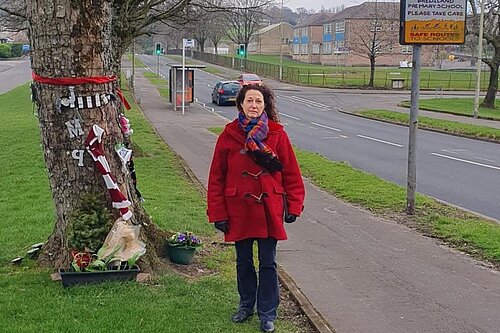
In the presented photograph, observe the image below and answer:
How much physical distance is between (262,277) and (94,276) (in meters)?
1.40

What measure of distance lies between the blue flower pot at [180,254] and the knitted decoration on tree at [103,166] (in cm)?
68

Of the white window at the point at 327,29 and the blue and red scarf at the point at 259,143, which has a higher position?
the white window at the point at 327,29

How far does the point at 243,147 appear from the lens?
4.94 meters

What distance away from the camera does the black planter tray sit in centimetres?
556

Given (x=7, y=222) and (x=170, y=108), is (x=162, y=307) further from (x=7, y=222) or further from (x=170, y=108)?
(x=170, y=108)

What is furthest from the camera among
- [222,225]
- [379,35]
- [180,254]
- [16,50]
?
[16,50]

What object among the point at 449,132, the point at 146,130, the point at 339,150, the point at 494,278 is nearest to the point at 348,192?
the point at 494,278

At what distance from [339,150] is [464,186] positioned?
6957 mm

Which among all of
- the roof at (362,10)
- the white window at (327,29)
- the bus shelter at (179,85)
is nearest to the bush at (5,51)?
the roof at (362,10)

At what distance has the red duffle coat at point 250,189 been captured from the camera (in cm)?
494

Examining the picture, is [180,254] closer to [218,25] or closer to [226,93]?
[226,93]

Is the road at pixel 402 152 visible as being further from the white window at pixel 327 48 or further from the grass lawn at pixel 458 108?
the white window at pixel 327 48

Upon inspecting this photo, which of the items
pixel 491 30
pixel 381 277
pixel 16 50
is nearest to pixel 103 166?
pixel 381 277

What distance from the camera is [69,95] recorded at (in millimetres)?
5859
